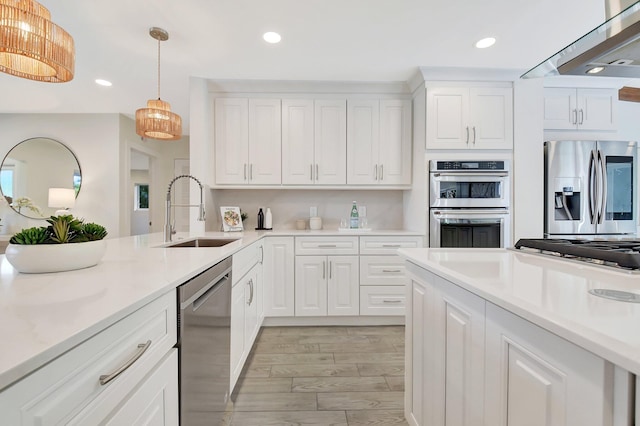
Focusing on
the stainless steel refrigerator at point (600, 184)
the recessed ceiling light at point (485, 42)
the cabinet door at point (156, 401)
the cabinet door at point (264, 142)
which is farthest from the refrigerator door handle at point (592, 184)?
the cabinet door at point (156, 401)

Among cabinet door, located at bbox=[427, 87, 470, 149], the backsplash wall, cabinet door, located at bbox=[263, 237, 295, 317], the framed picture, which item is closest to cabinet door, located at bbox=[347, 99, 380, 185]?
the backsplash wall

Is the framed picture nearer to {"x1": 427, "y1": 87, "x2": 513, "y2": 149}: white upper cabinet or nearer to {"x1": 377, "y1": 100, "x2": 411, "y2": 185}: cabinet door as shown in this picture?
{"x1": 377, "y1": 100, "x2": 411, "y2": 185}: cabinet door

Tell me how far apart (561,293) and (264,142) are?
2.89 meters

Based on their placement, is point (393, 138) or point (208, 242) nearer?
point (208, 242)

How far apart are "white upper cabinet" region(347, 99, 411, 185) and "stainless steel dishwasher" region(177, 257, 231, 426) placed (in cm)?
203

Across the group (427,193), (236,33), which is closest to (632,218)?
(427,193)

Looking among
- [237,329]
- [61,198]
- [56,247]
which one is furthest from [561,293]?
[61,198]

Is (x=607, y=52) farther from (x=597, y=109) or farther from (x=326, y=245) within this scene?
(x=597, y=109)

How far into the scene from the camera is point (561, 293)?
0.74m

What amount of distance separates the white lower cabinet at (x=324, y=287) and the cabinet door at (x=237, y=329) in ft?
3.16

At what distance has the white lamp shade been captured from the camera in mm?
4160

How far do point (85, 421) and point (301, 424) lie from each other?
1308 mm

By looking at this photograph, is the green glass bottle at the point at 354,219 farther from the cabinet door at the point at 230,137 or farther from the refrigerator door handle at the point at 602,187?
the refrigerator door handle at the point at 602,187

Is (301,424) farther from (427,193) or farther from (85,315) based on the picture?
(427,193)
